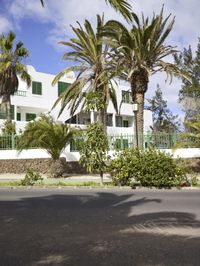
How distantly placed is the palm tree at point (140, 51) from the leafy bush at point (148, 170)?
18.6 ft

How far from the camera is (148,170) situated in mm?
17016

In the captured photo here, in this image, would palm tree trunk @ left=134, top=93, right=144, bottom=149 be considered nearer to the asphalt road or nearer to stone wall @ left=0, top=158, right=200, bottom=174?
stone wall @ left=0, top=158, right=200, bottom=174

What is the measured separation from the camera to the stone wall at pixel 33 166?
80.8ft

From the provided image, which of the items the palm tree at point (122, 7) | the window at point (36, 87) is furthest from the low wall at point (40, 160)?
the palm tree at point (122, 7)

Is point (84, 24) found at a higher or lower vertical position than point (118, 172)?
higher

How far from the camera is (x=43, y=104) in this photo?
4156 centimetres

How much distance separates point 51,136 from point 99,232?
1519 cm

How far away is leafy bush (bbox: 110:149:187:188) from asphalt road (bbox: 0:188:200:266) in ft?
16.3

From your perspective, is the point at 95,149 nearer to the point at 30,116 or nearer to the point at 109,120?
the point at 30,116

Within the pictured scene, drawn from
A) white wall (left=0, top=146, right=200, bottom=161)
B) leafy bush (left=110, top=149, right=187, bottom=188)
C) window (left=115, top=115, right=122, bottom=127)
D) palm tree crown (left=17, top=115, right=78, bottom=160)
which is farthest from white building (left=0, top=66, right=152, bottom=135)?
leafy bush (left=110, top=149, right=187, bottom=188)

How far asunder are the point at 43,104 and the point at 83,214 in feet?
108

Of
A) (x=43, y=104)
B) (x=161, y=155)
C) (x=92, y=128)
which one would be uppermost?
(x=43, y=104)

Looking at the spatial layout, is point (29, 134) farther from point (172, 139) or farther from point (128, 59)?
point (172, 139)

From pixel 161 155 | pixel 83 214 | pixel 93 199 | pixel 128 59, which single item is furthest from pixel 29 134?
pixel 83 214
